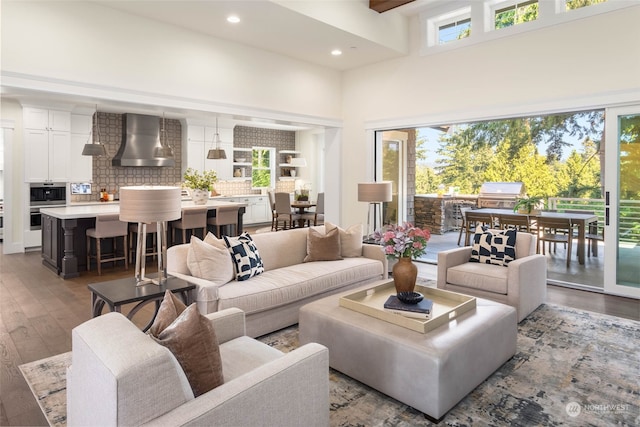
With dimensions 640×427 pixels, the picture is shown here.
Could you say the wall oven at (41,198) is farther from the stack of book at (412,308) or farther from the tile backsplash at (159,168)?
the stack of book at (412,308)

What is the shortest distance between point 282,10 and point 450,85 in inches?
107

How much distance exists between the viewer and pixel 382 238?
3.06 meters

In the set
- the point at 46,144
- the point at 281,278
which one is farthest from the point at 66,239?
the point at 281,278

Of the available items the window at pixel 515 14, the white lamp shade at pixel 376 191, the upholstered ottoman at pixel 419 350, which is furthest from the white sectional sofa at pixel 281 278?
the window at pixel 515 14

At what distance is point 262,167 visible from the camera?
40.0 ft

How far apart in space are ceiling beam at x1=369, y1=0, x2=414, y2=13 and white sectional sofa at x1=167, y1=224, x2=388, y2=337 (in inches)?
119

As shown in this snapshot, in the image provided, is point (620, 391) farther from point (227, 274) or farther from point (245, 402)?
point (227, 274)

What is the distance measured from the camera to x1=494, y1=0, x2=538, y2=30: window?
523 centimetres

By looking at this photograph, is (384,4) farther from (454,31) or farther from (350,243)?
(350,243)

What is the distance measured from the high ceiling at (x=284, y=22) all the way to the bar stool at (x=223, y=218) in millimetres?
2869

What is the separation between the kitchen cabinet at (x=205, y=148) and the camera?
33.1ft

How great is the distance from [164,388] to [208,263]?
2.05m

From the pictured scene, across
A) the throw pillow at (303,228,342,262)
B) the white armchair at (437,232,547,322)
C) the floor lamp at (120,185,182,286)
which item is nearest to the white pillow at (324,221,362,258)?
the throw pillow at (303,228,342,262)

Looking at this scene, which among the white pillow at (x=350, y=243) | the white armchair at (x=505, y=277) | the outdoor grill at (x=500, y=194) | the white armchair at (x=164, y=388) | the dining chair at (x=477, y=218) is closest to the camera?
the white armchair at (x=164, y=388)
